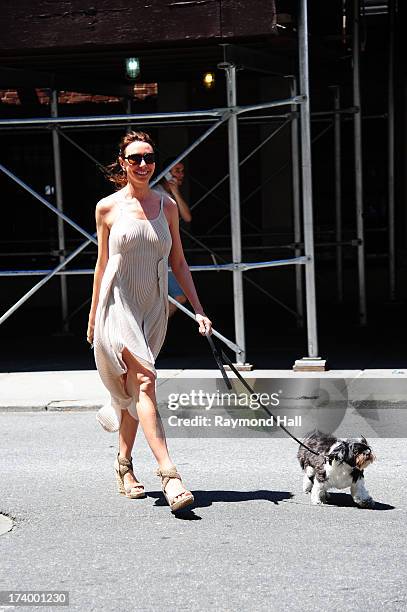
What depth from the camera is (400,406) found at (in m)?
9.84

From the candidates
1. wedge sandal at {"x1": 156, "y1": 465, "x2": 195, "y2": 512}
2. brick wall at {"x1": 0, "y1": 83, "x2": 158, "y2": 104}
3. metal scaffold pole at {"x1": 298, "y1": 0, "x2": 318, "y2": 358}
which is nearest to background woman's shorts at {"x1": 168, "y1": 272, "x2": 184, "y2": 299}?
metal scaffold pole at {"x1": 298, "y1": 0, "x2": 318, "y2": 358}

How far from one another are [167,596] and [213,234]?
42.8ft

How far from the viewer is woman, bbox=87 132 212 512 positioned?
6.61 meters

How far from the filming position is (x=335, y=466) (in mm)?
6434

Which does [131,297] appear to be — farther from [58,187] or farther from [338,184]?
[338,184]

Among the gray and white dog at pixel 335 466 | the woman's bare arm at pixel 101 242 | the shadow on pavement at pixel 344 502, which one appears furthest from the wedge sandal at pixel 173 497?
the woman's bare arm at pixel 101 242

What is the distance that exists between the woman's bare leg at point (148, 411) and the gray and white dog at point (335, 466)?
0.78 meters

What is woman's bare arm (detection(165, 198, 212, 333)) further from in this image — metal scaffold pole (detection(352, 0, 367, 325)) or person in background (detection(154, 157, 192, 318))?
metal scaffold pole (detection(352, 0, 367, 325))

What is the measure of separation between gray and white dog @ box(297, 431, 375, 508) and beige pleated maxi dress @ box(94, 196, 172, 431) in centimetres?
105

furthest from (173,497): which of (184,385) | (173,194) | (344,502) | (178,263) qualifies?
(173,194)

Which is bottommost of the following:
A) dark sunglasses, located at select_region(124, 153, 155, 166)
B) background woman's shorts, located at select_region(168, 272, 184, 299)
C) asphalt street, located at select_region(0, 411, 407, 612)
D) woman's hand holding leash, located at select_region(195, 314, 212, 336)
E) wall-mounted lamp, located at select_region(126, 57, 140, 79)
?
asphalt street, located at select_region(0, 411, 407, 612)

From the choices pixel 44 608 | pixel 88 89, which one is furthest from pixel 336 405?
pixel 88 89

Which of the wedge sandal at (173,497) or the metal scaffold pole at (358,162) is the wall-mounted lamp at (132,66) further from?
the wedge sandal at (173,497)

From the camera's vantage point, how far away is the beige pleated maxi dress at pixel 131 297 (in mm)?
6621
